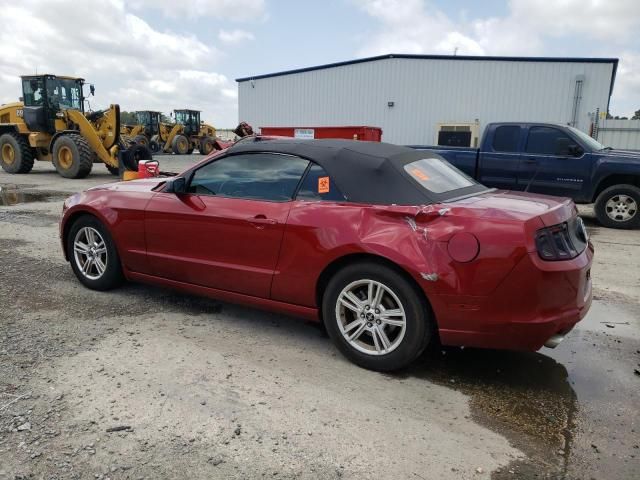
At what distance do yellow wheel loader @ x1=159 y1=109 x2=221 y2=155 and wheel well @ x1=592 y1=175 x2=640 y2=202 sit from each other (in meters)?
25.6

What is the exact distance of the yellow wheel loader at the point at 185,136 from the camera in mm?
31062

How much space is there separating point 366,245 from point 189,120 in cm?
3168

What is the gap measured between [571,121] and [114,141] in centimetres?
1600

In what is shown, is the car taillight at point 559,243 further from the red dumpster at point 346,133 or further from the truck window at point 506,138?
the red dumpster at point 346,133

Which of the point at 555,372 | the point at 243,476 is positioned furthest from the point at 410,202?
the point at 243,476

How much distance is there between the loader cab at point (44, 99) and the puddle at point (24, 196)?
144 inches

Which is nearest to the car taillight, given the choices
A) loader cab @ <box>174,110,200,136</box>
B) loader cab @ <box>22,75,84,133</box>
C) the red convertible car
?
the red convertible car

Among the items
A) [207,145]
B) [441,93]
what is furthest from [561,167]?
[207,145]

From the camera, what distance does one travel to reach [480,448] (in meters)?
2.48

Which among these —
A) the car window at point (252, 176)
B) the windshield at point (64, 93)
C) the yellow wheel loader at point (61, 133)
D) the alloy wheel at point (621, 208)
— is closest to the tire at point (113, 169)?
the yellow wheel loader at point (61, 133)

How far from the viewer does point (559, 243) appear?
295 centimetres

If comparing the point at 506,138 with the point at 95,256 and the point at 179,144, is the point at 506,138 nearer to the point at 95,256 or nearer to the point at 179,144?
the point at 95,256

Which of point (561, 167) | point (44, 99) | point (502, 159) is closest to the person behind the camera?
point (561, 167)

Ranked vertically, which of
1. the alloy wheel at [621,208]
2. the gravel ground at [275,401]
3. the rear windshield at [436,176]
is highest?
the rear windshield at [436,176]
